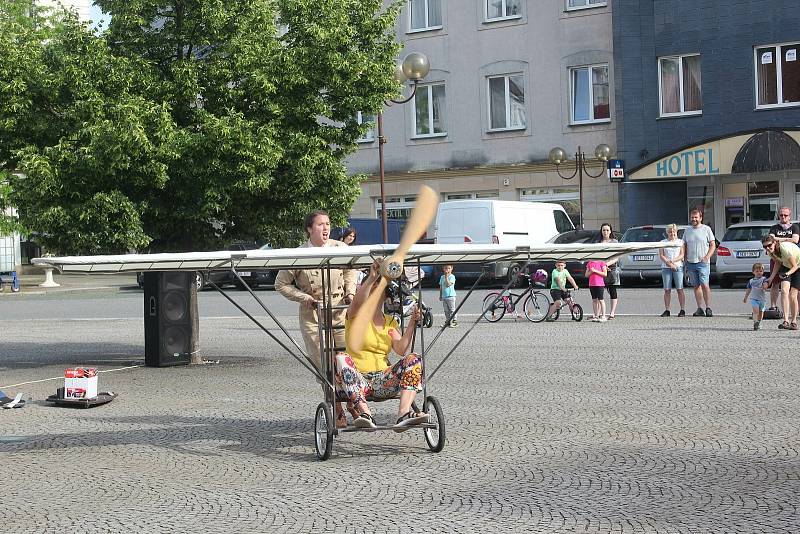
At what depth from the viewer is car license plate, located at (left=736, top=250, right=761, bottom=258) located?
30.2m

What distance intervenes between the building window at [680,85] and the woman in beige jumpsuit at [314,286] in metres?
29.5

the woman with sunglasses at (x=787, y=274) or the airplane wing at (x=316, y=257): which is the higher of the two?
the airplane wing at (x=316, y=257)

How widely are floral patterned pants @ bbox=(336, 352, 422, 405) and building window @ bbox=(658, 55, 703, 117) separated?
101ft

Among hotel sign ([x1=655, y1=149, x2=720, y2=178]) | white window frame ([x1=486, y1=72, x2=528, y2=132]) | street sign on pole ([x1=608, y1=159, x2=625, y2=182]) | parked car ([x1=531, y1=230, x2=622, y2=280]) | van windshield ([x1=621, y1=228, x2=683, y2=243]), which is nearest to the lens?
van windshield ([x1=621, y1=228, x2=683, y2=243])

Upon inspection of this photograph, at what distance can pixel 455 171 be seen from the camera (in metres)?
43.7

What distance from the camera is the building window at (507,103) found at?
42.5 meters

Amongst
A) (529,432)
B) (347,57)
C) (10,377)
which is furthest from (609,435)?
(10,377)

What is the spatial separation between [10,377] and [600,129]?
27488mm

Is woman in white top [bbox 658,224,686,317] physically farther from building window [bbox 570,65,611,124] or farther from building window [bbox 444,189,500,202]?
building window [bbox 444,189,500,202]

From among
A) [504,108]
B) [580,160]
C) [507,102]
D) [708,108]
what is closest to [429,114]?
[504,108]

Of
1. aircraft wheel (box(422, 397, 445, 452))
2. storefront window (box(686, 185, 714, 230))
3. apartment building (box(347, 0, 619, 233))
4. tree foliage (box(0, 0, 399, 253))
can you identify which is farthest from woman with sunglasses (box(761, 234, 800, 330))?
apartment building (box(347, 0, 619, 233))

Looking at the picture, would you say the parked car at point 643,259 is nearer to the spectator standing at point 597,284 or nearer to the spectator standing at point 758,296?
the spectator standing at point 597,284

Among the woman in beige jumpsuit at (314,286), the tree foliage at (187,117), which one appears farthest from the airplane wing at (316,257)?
the tree foliage at (187,117)

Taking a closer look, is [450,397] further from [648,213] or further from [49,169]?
[648,213]
